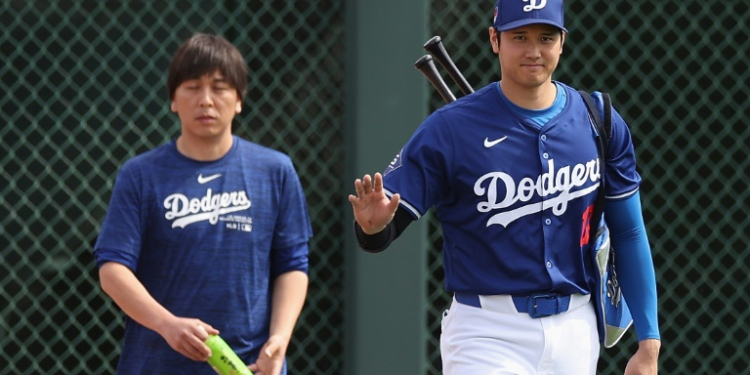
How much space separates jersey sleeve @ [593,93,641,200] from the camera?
123 inches

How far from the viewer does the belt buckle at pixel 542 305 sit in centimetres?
298

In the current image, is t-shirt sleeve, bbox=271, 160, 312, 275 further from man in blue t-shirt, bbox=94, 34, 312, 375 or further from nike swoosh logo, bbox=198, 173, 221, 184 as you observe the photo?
nike swoosh logo, bbox=198, 173, 221, 184

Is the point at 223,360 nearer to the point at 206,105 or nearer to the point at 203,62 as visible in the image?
the point at 206,105

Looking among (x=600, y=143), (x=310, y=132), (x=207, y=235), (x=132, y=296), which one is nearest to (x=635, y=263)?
(x=600, y=143)

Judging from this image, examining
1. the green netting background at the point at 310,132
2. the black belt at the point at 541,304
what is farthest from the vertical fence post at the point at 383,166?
the black belt at the point at 541,304

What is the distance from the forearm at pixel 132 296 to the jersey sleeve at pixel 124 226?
0.10ft

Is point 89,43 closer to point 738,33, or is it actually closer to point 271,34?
point 271,34

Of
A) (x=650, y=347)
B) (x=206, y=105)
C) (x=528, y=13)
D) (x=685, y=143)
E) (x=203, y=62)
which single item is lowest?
(x=650, y=347)

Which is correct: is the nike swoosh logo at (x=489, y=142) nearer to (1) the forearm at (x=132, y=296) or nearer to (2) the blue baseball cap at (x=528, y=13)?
(2) the blue baseball cap at (x=528, y=13)

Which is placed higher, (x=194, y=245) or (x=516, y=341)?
(x=194, y=245)

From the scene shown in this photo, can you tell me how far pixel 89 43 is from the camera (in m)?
4.88

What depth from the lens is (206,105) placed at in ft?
11.4

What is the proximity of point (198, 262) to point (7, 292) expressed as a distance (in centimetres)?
164

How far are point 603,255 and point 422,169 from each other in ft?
1.70
